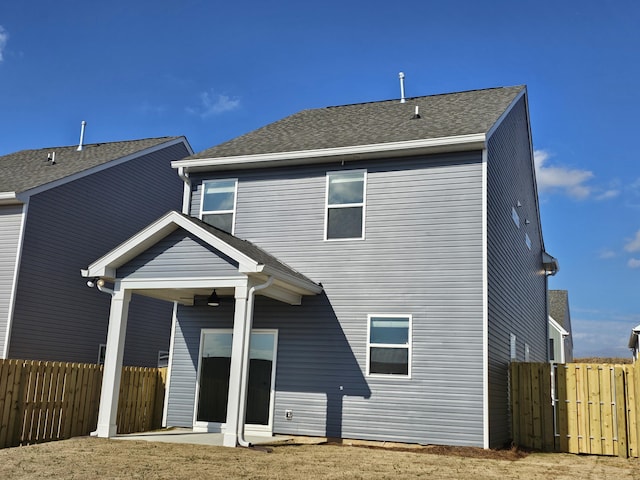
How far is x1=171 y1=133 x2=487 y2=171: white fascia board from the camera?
11.7 m

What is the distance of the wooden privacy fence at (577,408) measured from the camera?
1163cm

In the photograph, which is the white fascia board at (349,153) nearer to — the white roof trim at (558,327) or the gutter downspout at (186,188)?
the gutter downspout at (186,188)

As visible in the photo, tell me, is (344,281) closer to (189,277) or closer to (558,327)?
(189,277)

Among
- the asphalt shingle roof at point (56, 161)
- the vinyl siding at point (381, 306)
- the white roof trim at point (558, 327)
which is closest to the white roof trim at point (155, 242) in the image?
the vinyl siding at point (381, 306)

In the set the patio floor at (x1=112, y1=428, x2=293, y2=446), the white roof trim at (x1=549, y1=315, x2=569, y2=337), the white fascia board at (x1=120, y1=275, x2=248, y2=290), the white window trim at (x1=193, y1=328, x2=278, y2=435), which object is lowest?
the patio floor at (x1=112, y1=428, x2=293, y2=446)

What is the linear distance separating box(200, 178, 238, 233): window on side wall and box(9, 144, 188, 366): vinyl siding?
4.65 meters

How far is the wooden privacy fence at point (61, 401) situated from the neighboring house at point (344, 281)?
62 centimetres

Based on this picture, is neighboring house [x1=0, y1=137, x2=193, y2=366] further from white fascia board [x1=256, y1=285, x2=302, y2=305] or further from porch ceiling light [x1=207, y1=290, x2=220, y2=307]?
white fascia board [x1=256, y1=285, x2=302, y2=305]

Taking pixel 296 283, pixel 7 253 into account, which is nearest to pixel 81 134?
pixel 7 253

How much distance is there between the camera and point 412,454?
412 inches

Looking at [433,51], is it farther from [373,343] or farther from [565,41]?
[373,343]

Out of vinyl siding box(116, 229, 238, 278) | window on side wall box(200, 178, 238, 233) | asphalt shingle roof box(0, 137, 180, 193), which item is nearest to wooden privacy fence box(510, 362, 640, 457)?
vinyl siding box(116, 229, 238, 278)

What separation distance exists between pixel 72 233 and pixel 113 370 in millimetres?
6446

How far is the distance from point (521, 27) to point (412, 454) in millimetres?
9043
